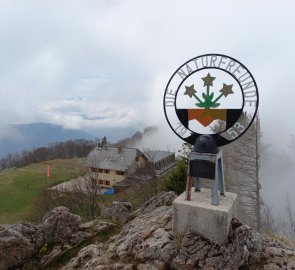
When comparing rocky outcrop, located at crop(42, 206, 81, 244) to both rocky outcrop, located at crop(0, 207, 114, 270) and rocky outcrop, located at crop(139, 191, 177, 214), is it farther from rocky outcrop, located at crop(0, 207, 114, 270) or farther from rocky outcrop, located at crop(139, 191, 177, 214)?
rocky outcrop, located at crop(139, 191, 177, 214)

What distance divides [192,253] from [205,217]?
96 cm

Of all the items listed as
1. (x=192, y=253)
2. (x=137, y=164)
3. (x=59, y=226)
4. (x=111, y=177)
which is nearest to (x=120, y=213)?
(x=59, y=226)

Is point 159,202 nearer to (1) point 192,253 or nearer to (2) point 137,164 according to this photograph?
(1) point 192,253

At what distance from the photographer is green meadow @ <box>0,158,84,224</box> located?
43.4 metres

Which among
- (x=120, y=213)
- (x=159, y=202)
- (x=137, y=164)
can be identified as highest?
(x=159, y=202)

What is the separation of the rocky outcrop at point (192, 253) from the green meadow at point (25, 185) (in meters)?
31.1

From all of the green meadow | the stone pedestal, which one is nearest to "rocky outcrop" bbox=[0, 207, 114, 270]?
the stone pedestal

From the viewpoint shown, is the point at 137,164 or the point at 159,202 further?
the point at 137,164

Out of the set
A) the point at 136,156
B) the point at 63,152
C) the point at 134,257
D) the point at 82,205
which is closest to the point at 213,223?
the point at 134,257

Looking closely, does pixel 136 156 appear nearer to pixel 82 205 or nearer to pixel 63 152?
pixel 82 205

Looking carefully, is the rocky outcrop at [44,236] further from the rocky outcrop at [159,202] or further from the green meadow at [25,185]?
the green meadow at [25,185]

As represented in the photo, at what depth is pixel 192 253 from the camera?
7.96 m

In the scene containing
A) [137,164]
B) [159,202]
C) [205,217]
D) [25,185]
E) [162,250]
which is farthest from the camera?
[25,185]

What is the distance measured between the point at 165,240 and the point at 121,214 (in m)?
6.90
